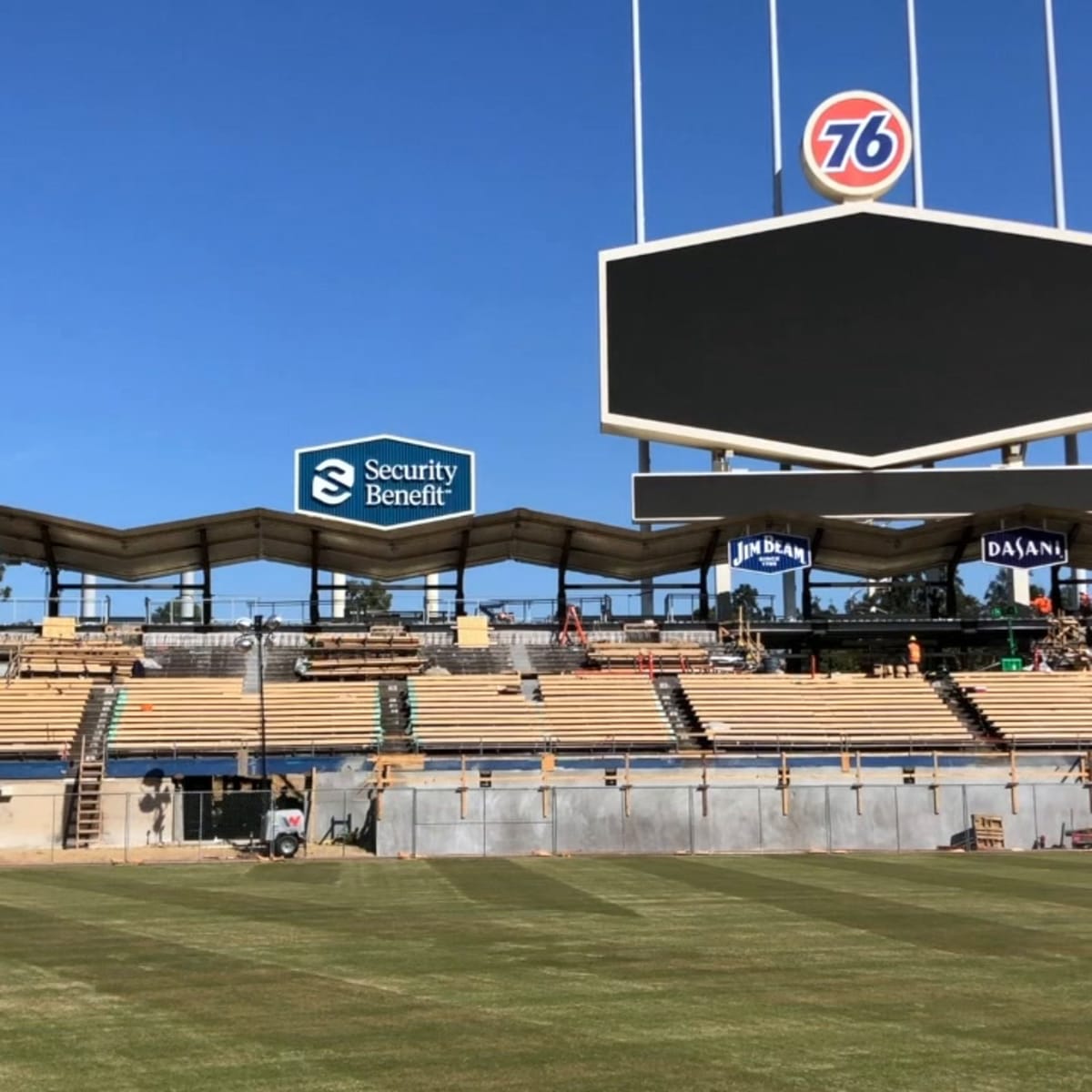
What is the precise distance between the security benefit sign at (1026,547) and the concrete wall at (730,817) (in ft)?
43.8

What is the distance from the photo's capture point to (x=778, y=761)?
38031 millimetres

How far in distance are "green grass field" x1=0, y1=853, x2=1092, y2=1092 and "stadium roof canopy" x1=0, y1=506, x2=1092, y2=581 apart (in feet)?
82.5

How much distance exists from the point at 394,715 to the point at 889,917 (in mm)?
25617

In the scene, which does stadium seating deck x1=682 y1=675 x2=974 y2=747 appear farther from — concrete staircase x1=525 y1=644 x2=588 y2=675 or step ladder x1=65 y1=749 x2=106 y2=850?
step ladder x1=65 y1=749 x2=106 y2=850

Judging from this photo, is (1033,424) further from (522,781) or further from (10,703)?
(10,703)

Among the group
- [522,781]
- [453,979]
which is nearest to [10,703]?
[522,781]

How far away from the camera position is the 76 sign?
157 ft

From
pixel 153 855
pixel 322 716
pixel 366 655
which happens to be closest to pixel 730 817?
pixel 322 716

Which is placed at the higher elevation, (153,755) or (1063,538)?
(1063,538)

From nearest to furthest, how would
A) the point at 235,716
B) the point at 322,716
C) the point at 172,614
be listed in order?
the point at 235,716, the point at 322,716, the point at 172,614

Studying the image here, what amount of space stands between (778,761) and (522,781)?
7452mm

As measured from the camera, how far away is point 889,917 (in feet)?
63.4

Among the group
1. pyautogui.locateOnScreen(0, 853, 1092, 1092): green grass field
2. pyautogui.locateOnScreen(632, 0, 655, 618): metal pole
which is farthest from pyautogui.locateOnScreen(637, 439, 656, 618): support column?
pyautogui.locateOnScreen(0, 853, 1092, 1092): green grass field

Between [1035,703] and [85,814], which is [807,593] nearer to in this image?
[1035,703]
